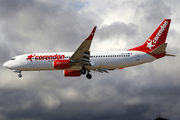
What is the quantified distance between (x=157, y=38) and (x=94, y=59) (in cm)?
1070

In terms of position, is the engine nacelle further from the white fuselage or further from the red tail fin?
the red tail fin

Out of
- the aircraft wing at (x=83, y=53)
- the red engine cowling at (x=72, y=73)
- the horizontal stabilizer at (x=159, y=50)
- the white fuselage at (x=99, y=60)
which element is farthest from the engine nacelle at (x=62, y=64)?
the horizontal stabilizer at (x=159, y=50)

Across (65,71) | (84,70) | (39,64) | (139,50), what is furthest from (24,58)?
(139,50)

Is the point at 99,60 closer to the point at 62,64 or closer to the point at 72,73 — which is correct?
the point at 62,64

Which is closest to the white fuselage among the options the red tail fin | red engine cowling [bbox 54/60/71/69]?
the red tail fin

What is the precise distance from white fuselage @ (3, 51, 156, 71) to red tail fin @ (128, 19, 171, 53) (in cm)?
168

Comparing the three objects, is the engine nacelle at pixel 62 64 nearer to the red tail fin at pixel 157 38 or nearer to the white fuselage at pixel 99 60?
the white fuselage at pixel 99 60

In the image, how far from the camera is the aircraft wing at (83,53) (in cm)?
4110

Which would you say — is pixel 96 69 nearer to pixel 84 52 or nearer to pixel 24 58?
pixel 84 52

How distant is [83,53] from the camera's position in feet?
142

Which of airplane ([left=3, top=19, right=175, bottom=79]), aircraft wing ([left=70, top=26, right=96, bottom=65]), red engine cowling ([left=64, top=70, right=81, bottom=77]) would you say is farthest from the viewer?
red engine cowling ([left=64, top=70, right=81, bottom=77])

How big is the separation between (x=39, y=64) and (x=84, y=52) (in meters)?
8.38

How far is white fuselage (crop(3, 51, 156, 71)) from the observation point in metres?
45.8

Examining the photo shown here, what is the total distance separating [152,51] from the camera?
45156mm
